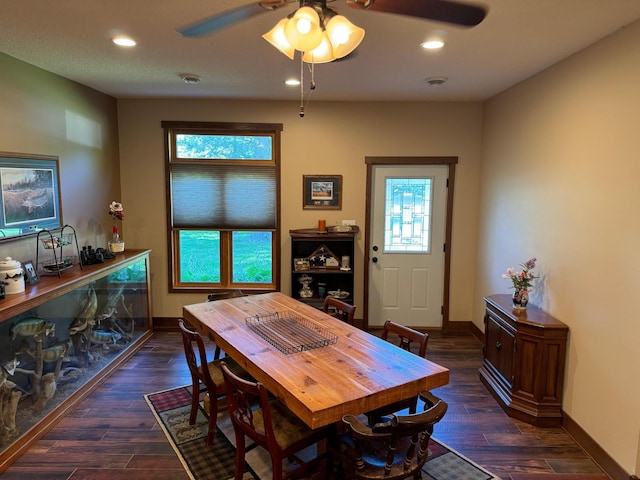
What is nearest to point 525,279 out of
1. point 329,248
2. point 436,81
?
point 436,81

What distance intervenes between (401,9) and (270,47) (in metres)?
1.45

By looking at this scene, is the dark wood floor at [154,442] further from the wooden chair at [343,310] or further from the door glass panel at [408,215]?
the door glass panel at [408,215]

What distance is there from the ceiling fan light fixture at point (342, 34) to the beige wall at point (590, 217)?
5.88ft

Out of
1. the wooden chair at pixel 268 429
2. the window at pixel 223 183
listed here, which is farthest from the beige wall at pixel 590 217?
the window at pixel 223 183

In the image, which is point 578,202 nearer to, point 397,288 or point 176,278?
point 397,288

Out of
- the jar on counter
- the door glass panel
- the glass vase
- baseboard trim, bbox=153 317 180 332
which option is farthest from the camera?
baseboard trim, bbox=153 317 180 332

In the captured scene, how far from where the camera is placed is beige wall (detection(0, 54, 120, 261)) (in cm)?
327

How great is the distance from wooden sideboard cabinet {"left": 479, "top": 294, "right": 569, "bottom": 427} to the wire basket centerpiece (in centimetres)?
150

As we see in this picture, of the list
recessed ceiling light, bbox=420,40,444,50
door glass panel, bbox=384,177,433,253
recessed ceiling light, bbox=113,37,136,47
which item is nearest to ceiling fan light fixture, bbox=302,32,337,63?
recessed ceiling light, bbox=420,40,444,50

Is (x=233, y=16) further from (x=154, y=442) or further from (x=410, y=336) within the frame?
(x=154, y=442)

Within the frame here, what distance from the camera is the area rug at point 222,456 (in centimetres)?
259

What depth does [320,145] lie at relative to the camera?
4977 millimetres

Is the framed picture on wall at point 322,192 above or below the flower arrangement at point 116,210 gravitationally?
above

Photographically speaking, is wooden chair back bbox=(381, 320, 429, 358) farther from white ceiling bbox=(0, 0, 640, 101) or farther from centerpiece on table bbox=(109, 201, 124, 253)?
centerpiece on table bbox=(109, 201, 124, 253)
